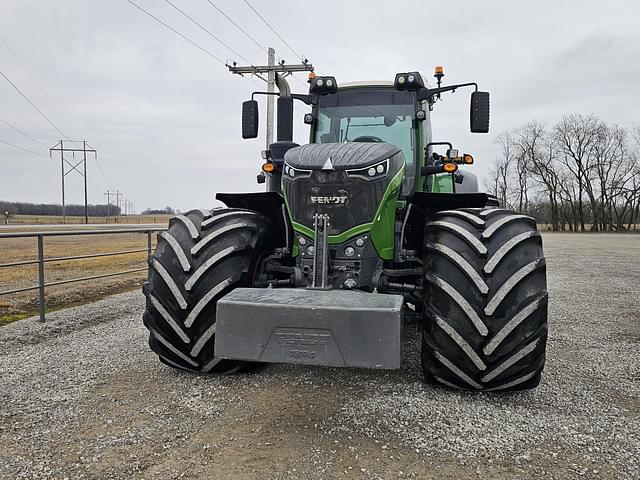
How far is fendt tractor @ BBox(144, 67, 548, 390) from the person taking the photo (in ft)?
8.89

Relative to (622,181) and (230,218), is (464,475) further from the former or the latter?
(622,181)

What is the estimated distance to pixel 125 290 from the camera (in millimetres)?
8625

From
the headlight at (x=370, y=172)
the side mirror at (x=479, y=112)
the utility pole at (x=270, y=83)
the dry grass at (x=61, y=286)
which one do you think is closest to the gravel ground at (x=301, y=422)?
the headlight at (x=370, y=172)

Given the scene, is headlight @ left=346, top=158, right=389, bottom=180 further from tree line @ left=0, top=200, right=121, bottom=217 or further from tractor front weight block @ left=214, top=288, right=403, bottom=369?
tree line @ left=0, top=200, right=121, bottom=217

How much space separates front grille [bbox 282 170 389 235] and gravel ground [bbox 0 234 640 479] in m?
1.17

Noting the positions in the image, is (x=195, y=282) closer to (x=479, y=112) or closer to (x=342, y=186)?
(x=342, y=186)

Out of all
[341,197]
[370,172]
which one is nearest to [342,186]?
[341,197]

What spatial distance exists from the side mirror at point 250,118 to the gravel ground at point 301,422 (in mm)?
2273

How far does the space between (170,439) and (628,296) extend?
8116mm

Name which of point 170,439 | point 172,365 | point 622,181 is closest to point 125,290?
point 172,365

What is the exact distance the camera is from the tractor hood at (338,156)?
3418 millimetres

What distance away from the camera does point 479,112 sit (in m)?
A: 4.57

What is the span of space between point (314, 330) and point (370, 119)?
265cm

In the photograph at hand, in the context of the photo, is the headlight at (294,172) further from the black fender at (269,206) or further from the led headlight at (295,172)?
the black fender at (269,206)
